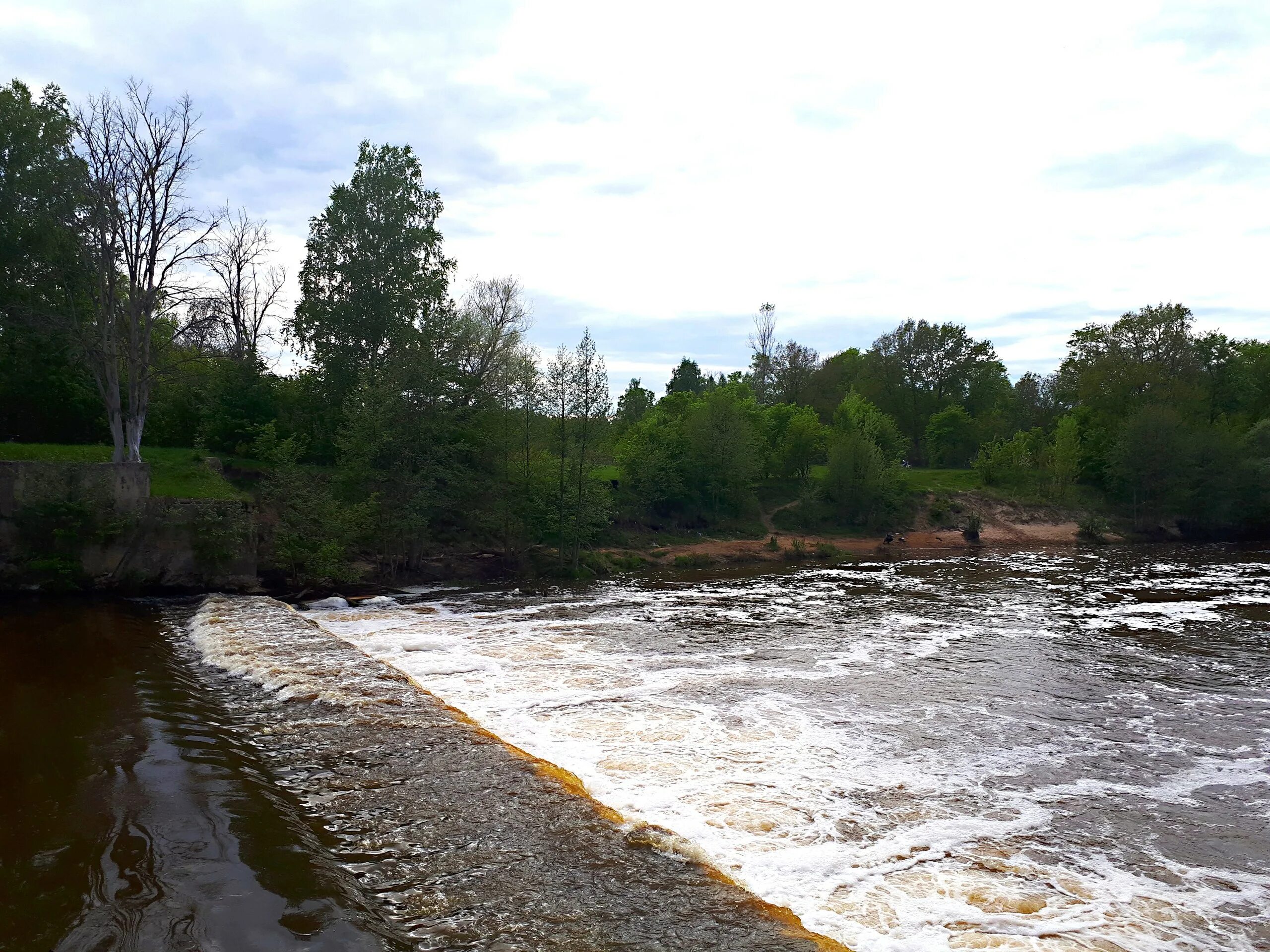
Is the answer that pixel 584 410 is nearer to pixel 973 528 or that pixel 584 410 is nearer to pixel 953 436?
pixel 973 528

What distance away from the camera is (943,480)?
5578cm

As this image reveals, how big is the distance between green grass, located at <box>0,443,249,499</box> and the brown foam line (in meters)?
13.5

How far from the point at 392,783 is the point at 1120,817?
23.8 ft

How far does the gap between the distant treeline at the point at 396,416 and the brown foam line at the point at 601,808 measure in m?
13.8

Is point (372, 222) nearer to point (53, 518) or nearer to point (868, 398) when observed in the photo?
point (53, 518)

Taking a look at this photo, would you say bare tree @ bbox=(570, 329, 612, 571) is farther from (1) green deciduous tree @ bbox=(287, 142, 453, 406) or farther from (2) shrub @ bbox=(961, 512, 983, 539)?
(2) shrub @ bbox=(961, 512, 983, 539)

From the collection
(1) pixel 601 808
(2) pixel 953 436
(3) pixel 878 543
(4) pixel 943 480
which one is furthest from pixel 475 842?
(2) pixel 953 436

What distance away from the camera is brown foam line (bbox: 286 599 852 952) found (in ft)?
17.7

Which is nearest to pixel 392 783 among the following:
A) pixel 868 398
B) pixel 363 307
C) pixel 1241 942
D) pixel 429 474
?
pixel 1241 942

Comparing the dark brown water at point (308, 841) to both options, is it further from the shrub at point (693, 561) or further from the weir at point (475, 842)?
the shrub at point (693, 561)

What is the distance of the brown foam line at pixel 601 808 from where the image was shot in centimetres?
539

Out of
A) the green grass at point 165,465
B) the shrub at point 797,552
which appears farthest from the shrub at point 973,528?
the green grass at point 165,465

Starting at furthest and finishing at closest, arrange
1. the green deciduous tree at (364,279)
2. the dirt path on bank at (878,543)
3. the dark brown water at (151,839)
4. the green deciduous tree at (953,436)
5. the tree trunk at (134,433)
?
the green deciduous tree at (953,436)
the dirt path on bank at (878,543)
the green deciduous tree at (364,279)
the tree trunk at (134,433)
the dark brown water at (151,839)

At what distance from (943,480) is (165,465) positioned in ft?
155
